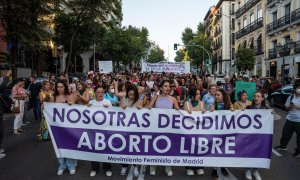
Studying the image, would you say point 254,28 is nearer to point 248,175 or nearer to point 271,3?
point 271,3

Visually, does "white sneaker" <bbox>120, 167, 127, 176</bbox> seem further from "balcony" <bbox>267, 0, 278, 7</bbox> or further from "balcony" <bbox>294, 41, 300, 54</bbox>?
"balcony" <bbox>267, 0, 278, 7</bbox>

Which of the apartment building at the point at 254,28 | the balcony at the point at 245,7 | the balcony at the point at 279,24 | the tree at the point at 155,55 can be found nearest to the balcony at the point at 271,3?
the balcony at the point at 279,24

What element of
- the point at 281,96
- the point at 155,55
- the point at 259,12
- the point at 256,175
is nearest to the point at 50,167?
the point at 256,175

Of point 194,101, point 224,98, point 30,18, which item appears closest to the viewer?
point 224,98

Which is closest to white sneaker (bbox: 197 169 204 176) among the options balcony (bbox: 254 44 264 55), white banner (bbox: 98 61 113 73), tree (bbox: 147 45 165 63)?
white banner (bbox: 98 61 113 73)

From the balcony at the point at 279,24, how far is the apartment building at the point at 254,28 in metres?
2.49

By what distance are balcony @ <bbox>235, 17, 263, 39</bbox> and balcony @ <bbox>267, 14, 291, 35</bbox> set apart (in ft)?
9.62

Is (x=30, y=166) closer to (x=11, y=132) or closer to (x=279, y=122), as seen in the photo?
(x=11, y=132)

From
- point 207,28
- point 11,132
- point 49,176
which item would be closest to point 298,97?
point 49,176

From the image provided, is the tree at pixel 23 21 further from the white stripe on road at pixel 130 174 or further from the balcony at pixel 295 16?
the balcony at pixel 295 16

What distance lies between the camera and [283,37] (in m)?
35.7

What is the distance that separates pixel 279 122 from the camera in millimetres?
12953

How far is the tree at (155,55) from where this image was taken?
132125 millimetres

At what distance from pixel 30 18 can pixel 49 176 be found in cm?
1652
